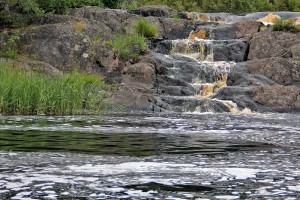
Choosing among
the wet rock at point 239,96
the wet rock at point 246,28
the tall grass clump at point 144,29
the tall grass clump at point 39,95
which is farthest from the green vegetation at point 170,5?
the tall grass clump at point 39,95

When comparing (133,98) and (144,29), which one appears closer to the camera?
(133,98)

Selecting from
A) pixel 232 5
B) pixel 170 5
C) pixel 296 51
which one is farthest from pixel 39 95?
pixel 232 5

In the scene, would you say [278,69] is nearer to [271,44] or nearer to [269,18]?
[271,44]

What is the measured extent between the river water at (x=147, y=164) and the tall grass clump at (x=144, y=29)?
15.8m

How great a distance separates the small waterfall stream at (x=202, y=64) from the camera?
18.9m

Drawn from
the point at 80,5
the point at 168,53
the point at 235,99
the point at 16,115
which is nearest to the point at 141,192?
the point at 16,115

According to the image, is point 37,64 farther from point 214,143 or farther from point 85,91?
point 214,143

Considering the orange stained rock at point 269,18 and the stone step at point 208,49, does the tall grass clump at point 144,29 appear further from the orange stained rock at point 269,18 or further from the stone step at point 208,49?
the orange stained rock at point 269,18

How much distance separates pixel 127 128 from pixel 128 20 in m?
16.5

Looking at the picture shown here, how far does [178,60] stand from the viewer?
76.3 ft

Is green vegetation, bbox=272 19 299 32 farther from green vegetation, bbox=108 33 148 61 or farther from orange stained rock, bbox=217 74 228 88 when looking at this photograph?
green vegetation, bbox=108 33 148 61

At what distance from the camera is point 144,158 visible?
639cm

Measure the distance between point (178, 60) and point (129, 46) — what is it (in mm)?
2065

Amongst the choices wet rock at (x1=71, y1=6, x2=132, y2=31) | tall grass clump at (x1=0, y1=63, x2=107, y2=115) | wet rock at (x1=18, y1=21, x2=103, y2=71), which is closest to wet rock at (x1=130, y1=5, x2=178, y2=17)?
wet rock at (x1=71, y1=6, x2=132, y2=31)
